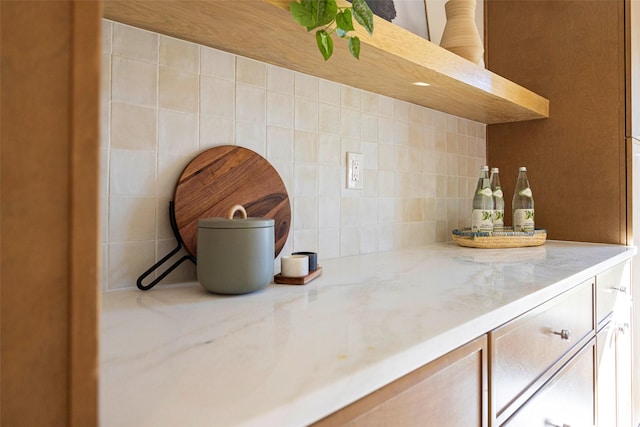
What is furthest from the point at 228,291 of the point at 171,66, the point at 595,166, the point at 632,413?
the point at 632,413

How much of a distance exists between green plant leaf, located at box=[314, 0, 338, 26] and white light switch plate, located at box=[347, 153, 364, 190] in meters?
0.55

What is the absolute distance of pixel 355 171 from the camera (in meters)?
1.32

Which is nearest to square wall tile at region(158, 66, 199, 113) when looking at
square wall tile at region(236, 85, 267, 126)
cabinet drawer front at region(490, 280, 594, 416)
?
square wall tile at region(236, 85, 267, 126)

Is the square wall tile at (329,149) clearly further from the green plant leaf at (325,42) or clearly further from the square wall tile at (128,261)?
the square wall tile at (128,261)

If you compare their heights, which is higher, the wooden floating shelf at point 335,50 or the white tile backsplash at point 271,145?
the wooden floating shelf at point 335,50

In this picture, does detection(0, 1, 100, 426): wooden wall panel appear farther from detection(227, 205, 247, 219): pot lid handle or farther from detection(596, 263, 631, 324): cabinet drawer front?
detection(596, 263, 631, 324): cabinet drawer front

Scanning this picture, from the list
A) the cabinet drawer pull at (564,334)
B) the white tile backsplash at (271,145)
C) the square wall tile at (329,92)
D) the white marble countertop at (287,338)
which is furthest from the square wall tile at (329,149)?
the cabinet drawer pull at (564,334)

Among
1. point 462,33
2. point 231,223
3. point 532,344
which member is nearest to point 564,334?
point 532,344

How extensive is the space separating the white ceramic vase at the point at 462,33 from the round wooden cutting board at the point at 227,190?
820 mm

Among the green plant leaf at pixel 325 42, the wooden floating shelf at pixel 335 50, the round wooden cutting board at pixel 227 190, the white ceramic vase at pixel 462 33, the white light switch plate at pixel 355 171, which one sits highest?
the white ceramic vase at pixel 462 33

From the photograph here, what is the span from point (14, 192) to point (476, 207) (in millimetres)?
1586

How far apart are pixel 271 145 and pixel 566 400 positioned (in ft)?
3.19

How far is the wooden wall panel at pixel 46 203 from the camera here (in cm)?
26

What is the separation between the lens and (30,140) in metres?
0.26
